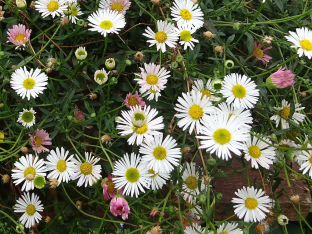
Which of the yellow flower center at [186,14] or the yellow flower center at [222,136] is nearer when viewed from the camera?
the yellow flower center at [222,136]

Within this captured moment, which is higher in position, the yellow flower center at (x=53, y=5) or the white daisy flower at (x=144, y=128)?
the yellow flower center at (x=53, y=5)

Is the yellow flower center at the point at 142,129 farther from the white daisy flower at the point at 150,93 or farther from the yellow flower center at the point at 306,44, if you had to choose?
the yellow flower center at the point at 306,44

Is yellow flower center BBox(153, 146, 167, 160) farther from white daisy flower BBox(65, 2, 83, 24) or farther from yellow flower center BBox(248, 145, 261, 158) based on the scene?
white daisy flower BBox(65, 2, 83, 24)

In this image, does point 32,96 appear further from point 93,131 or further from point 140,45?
point 140,45

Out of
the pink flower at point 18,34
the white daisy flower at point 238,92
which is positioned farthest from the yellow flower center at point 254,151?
the pink flower at point 18,34

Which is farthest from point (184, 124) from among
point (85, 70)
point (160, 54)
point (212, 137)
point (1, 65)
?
point (1, 65)
